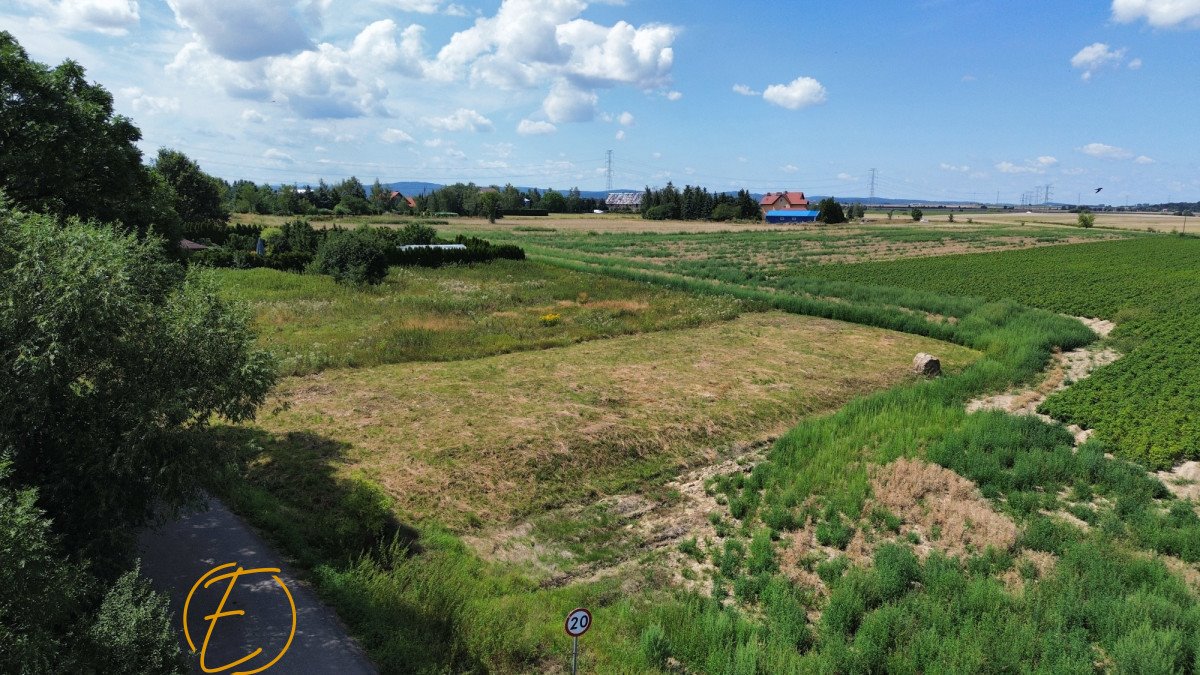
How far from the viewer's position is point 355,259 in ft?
124

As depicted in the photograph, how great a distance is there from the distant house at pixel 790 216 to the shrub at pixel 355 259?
353 ft

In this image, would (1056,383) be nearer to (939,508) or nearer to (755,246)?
(939,508)

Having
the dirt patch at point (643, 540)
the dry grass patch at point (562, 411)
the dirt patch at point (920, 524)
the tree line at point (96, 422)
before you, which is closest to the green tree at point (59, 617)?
the tree line at point (96, 422)

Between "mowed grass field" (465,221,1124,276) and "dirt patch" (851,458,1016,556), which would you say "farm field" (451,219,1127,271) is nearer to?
"mowed grass field" (465,221,1124,276)

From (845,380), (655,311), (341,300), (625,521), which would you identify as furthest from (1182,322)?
(341,300)

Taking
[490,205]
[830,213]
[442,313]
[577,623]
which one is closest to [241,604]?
[577,623]

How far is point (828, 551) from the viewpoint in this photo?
1150 cm

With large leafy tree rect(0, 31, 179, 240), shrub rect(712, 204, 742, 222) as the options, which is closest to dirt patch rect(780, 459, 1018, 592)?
large leafy tree rect(0, 31, 179, 240)

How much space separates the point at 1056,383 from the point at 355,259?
3492cm

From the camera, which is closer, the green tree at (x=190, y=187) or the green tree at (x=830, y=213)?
the green tree at (x=190, y=187)

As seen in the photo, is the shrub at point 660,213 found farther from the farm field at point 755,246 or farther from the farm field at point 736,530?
the farm field at point 736,530

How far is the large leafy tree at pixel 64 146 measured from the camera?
14.6 metres

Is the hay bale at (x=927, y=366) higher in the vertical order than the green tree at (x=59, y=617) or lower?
lower

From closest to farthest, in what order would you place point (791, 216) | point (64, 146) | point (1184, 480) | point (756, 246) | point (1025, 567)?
point (1025, 567)
point (1184, 480)
point (64, 146)
point (756, 246)
point (791, 216)
